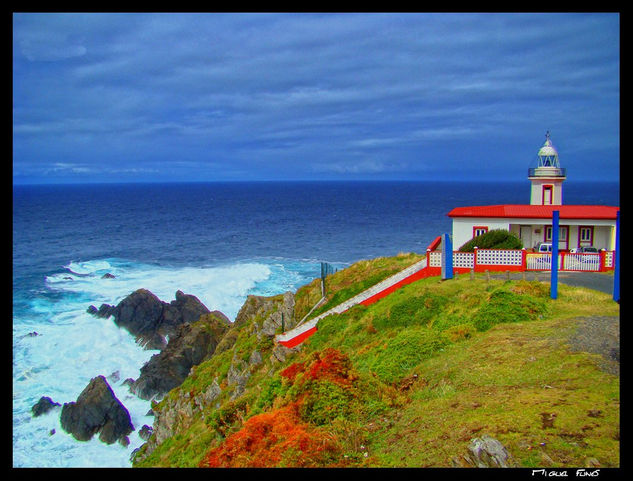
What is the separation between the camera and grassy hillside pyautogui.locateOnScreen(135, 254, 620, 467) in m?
7.84

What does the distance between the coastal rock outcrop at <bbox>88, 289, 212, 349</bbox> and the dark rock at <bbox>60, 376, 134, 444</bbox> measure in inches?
407

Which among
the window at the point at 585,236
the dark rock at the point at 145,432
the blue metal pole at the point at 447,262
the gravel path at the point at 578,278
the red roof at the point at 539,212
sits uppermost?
the red roof at the point at 539,212

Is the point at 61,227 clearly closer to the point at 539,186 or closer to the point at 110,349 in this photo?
the point at 110,349

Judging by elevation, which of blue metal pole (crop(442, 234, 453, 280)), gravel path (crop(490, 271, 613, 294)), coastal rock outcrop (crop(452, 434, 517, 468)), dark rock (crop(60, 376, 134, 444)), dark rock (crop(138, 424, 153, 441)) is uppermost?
blue metal pole (crop(442, 234, 453, 280))

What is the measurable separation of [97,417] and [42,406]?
146 inches

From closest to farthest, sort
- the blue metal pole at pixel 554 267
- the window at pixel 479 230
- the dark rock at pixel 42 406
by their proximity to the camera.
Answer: the blue metal pole at pixel 554 267, the window at pixel 479 230, the dark rock at pixel 42 406

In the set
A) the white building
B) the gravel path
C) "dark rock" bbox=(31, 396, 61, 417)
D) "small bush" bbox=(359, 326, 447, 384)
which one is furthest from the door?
"dark rock" bbox=(31, 396, 61, 417)

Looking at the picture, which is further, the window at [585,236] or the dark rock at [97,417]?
the window at [585,236]

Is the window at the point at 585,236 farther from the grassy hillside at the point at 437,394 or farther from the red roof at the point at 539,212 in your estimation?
the grassy hillside at the point at 437,394

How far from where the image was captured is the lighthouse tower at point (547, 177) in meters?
30.1

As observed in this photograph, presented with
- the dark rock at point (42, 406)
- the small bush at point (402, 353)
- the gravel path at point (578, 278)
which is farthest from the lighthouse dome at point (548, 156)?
the dark rock at point (42, 406)

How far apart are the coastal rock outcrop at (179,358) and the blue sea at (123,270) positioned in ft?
3.38

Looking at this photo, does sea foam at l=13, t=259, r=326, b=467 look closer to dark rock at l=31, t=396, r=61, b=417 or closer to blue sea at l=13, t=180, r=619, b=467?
blue sea at l=13, t=180, r=619, b=467
